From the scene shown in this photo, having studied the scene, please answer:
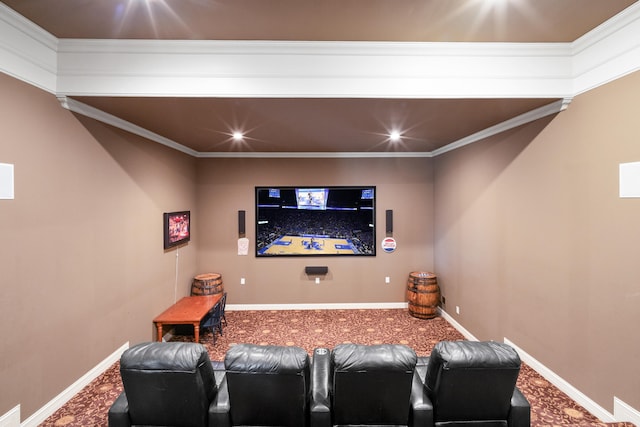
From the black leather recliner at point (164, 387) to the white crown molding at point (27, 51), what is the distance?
7.47 feet

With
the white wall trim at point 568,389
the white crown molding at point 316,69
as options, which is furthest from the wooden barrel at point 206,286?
the white wall trim at point 568,389

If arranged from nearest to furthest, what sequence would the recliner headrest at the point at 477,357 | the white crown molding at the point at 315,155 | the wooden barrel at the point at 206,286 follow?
1. the recliner headrest at the point at 477,357
2. the wooden barrel at the point at 206,286
3. the white crown molding at the point at 315,155

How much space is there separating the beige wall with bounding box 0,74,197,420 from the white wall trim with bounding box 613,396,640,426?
4674 mm

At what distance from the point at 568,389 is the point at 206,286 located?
4.66 meters

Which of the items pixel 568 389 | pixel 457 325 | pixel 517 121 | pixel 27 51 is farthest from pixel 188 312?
pixel 517 121

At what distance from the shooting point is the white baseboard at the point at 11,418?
206 centimetres

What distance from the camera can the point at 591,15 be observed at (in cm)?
206

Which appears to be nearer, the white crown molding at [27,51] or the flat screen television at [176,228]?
the white crown molding at [27,51]

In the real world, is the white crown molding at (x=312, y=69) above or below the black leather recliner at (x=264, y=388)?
above

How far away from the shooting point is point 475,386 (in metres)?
1.67

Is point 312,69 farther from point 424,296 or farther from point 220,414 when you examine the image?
point 424,296

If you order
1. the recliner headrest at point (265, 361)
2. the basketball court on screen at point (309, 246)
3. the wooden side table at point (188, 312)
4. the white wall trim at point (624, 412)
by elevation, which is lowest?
the white wall trim at point (624, 412)

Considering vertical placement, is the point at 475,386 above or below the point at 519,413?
above

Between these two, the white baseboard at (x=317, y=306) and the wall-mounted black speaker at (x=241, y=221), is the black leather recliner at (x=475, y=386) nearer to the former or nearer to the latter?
the white baseboard at (x=317, y=306)
